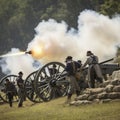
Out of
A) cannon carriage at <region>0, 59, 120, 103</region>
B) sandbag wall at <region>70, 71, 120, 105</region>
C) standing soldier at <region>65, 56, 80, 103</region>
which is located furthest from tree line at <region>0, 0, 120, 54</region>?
sandbag wall at <region>70, 71, 120, 105</region>

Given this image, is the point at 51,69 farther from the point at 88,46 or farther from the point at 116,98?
the point at 88,46

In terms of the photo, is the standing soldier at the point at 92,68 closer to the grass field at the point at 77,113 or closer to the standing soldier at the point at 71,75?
the standing soldier at the point at 71,75

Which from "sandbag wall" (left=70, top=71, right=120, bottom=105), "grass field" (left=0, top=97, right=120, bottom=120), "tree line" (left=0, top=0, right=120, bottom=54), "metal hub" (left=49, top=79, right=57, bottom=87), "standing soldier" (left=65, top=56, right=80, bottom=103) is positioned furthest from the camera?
"tree line" (left=0, top=0, right=120, bottom=54)

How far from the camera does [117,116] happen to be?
41.1 ft

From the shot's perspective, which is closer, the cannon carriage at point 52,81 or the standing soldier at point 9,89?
the cannon carriage at point 52,81

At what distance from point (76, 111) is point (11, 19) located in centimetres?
6649

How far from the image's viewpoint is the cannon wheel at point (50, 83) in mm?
19938

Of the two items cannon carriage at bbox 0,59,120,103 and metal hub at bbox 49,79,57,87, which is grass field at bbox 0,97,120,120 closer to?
cannon carriage at bbox 0,59,120,103

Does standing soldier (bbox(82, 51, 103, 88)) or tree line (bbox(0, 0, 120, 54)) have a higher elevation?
Result: tree line (bbox(0, 0, 120, 54))

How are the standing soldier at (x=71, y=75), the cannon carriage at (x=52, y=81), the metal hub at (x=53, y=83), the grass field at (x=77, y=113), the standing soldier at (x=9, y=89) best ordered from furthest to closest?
the standing soldier at (x=9, y=89)
the metal hub at (x=53, y=83)
the cannon carriage at (x=52, y=81)
the standing soldier at (x=71, y=75)
the grass field at (x=77, y=113)

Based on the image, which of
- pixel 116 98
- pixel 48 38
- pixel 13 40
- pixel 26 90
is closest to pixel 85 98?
pixel 116 98

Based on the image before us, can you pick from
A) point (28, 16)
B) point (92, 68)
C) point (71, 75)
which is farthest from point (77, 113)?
point (28, 16)

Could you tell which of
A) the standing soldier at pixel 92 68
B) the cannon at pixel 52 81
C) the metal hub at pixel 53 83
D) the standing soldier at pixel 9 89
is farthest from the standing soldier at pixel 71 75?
the standing soldier at pixel 9 89

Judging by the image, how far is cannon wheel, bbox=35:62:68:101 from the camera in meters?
19.9
